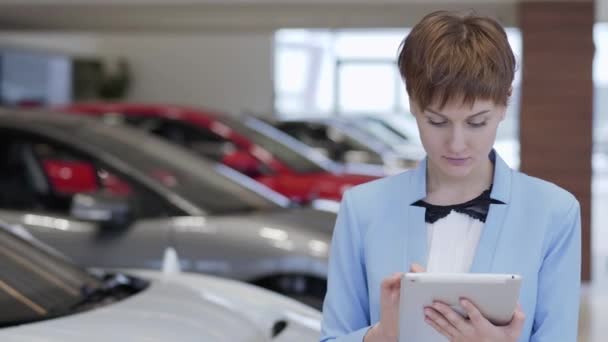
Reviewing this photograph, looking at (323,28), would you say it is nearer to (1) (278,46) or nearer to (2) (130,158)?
(2) (130,158)

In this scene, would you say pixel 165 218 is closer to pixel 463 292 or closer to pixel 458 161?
pixel 458 161

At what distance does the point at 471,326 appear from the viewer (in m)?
1.76

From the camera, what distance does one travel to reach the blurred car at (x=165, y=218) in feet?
16.3

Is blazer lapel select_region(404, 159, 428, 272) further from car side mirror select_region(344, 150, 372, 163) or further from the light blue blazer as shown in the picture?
car side mirror select_region(344, 150, 372, 163)

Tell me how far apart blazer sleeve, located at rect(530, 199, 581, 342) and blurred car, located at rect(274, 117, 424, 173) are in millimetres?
8186

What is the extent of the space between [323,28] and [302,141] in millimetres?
1265

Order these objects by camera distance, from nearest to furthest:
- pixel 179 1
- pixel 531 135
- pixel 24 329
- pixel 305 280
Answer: pixel 24 329 < pixel 305 280 < pixel 531 135 < pixel 179 1

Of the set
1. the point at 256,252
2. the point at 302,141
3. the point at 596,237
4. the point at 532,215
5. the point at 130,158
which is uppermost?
the point at 532,215

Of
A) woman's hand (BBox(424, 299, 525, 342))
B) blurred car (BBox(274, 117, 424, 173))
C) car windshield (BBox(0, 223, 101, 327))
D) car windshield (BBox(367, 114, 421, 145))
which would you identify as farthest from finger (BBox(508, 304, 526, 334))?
car windshield (BBox(367, 114, 421, 145))

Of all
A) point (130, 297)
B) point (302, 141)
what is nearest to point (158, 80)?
point (302, 141)

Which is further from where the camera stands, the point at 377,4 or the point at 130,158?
the point at 377,4

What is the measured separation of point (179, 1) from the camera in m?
8.97

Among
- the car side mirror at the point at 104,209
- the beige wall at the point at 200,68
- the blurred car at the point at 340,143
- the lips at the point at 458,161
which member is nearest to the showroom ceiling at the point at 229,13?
the blurred car at the point at 340,143

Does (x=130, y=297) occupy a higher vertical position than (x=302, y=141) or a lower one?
higher
